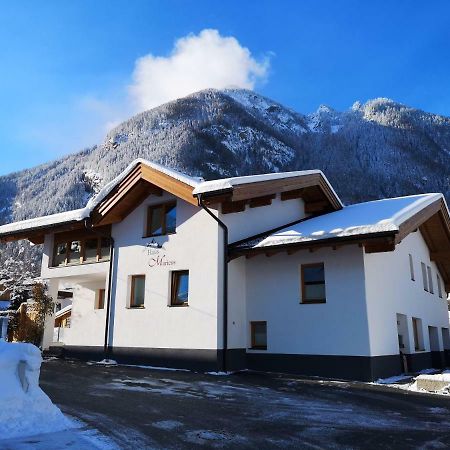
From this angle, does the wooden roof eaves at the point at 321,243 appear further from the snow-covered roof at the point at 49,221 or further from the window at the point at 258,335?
the snow-covered roof at the point at 49,221

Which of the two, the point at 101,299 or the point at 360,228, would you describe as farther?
the point at 101,299

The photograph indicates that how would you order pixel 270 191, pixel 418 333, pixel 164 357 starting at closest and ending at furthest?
pixel 164 357, pixel 270 191, pixel 418 333

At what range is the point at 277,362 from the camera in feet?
48.5

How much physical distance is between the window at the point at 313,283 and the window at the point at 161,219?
15.9ft

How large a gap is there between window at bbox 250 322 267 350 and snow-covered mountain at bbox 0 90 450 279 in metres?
47.2

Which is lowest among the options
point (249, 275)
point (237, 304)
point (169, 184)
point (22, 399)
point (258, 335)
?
point (22, 399)

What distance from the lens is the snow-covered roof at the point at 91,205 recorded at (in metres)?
15.6

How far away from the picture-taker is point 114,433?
247 inches

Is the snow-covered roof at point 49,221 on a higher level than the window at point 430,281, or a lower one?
higher

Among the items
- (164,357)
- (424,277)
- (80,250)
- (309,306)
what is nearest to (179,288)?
(164,357)

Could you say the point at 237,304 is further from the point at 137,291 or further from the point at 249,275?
the point at 137,291

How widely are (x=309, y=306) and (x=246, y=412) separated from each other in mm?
6737

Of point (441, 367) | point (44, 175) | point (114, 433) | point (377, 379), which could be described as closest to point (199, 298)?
point (377, 379)

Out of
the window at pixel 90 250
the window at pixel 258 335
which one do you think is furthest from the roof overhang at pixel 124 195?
the window at pixel 258 335
